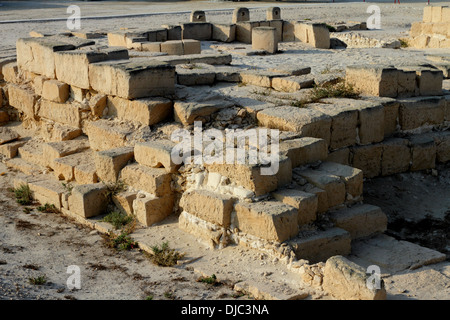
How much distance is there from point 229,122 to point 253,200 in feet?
7.17

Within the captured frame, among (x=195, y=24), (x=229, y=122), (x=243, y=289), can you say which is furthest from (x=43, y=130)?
(x=195, y=24)

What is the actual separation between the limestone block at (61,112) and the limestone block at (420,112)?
5.20 m

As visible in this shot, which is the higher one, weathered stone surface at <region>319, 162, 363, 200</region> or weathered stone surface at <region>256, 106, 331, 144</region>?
weathered stone surface at <region>256, 106, 331, 144</region>

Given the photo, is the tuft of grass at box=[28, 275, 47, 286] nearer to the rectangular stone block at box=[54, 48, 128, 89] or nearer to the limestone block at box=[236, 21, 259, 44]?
the rectangular stone block at box=[54, 48, 128, 89]

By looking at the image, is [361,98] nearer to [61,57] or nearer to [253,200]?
[253,200]

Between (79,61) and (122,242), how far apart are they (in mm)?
3925

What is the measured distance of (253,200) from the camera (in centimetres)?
681

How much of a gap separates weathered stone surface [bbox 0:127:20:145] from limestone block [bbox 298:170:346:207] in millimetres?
6116

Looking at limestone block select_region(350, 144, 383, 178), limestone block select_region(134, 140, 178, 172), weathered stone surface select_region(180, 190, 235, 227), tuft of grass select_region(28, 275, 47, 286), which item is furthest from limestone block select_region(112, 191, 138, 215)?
limestone block select_region(350, 144, 383, 178)

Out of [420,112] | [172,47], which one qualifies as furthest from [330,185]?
[172,47]

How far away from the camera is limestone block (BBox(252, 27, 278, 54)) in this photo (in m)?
15.5

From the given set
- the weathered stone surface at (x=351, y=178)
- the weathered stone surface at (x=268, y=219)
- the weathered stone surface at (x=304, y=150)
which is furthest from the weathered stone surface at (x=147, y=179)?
the weathered stone surface at (x=351, y=178)

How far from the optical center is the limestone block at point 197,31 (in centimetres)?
1758

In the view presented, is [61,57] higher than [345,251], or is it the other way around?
[61,57]
